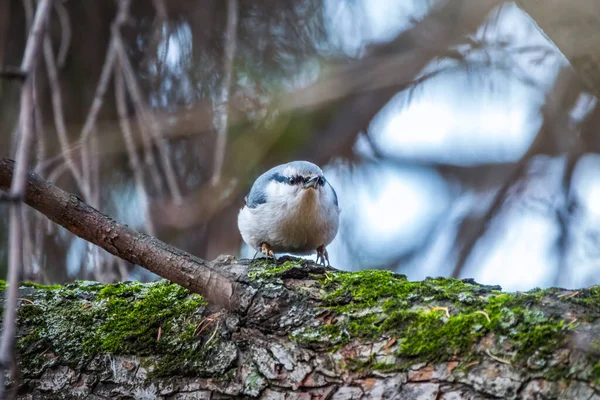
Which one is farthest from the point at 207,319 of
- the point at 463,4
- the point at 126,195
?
the point at 463,4

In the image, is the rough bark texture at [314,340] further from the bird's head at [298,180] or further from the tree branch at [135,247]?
the bird's head at [298,180]

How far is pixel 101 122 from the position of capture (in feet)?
8.53

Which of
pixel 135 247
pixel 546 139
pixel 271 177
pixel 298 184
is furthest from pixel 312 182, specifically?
pixel 546 139

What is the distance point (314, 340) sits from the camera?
138 cm

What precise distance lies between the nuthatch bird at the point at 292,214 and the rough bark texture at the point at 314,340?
0.69 m

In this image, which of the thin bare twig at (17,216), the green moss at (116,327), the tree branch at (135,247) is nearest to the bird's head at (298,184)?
the green moss at (116,327)

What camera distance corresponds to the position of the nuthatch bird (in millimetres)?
2354

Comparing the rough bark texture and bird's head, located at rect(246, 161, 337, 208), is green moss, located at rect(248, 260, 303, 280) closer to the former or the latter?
the rough bark texture

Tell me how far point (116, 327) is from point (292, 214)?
94 cm

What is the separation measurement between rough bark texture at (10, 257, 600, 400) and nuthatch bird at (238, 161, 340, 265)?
69 centimetres

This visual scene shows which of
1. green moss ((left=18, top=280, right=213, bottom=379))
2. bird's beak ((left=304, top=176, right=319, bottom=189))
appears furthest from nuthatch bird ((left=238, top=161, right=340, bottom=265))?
green moss ((left=18, top=280, right=213, bottom=379))

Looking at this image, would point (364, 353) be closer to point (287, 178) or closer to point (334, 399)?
point (334, 399)

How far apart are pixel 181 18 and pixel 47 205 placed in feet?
4.53

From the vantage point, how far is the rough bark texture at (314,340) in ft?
3.99
